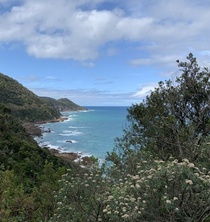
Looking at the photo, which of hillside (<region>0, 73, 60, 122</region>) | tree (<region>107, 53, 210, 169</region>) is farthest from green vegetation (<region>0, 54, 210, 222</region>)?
hillside (<region>0, 73, 60, 122</region>)

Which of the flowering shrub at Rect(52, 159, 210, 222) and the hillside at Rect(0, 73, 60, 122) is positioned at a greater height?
the hillside at Rect(0, 73, 60, 122)

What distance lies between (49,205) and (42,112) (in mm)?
116466

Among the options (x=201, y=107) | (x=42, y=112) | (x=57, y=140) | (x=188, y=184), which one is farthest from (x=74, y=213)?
(x=42, y=112)

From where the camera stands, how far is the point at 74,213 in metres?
6.72

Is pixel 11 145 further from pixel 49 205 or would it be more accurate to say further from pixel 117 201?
pixel 117 201

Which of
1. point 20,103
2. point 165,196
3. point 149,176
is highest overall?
point 20,103

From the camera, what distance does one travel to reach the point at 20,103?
11662 cm

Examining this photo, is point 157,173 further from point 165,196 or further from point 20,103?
point 20,103

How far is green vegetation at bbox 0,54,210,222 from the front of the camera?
5.29 meters

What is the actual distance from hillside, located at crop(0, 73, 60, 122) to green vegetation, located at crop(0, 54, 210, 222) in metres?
99.0

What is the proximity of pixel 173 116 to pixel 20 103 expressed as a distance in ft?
367

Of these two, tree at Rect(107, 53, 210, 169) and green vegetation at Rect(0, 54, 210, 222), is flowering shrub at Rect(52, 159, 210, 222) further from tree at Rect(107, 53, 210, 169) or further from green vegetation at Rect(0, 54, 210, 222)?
tree at Rect(107, 53, 210, 169)

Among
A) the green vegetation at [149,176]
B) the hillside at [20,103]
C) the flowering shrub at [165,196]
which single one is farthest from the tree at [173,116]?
the hillside at [20,103]

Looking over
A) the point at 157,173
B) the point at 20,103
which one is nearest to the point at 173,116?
the point at 157,173
